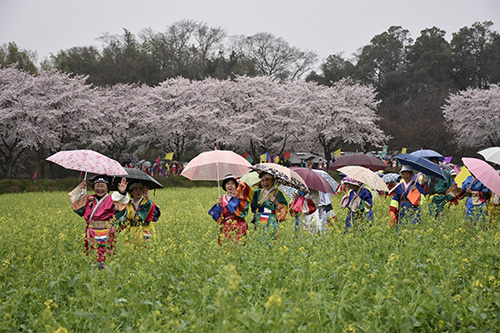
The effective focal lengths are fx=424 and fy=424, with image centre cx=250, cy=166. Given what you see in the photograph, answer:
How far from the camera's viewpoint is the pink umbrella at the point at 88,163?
529cm

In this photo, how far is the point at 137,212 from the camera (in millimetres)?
6070

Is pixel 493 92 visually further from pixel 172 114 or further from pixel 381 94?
pixel 172 114

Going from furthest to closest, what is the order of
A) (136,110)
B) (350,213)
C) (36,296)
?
1. (136,110)
2. (350,213)
3. (36,296)

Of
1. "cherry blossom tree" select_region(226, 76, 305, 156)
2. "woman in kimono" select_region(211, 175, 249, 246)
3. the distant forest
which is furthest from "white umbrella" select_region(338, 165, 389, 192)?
the distant forest

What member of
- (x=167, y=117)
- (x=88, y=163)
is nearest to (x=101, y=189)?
(x=88, y=163)

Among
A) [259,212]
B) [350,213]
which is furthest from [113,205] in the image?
[350,213]

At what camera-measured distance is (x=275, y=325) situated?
228 cm

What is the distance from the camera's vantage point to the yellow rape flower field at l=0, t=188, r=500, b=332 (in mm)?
2822

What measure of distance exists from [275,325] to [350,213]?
16.7 feet

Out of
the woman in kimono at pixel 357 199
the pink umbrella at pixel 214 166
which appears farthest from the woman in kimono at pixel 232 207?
the woman in kimono at pixel 357 199

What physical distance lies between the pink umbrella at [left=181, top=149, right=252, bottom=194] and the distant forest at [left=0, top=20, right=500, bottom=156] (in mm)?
34387

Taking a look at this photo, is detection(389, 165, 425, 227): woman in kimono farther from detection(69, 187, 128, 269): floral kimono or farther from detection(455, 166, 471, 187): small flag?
detection(69, 187, 128, 269): floral kimono

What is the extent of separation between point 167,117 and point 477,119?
3076 cm

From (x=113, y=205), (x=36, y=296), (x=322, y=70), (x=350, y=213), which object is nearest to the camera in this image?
(x=36, y=296)
